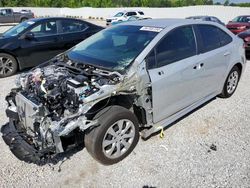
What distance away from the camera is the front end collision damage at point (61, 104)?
282 centimetres

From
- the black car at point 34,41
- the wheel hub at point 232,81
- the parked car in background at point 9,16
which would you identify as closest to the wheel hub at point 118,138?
the wheel hub at point 232,81

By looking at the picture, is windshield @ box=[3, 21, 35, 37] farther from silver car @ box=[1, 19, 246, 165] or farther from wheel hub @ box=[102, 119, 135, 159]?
wheel hub @ box=[102, 119, 135, 159]

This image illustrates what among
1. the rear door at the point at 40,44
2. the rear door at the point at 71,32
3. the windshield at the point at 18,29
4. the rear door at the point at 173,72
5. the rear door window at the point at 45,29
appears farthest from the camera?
the rear door at the point at 71,32

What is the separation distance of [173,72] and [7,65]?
5056mm

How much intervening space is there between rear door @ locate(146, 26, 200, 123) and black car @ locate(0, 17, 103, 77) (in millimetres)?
4478

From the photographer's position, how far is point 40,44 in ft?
23.0

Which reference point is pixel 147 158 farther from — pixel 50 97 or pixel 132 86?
pixel 50 97

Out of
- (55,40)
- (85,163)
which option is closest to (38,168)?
(85,163)

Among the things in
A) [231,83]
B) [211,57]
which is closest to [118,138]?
[211,57]

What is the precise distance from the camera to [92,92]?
2.94 metres

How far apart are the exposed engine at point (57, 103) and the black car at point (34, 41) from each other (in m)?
3.70

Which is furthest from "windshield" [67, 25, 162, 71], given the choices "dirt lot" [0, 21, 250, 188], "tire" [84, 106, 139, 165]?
"dirt lot" [0, 21, 250, 188]

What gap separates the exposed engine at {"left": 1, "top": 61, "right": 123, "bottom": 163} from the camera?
2.80 metres

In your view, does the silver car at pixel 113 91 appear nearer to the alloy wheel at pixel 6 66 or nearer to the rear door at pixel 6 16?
the alloy wheel at pixel 6 66
